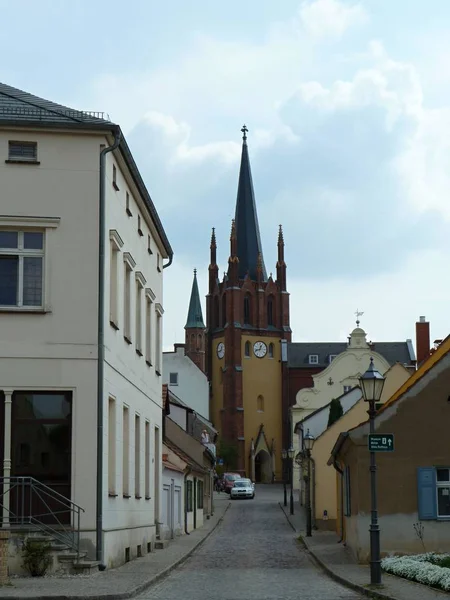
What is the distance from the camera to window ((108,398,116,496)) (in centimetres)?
2342

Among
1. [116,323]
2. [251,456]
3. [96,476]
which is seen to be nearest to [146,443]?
[116,323]

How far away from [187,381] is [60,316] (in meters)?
93.3

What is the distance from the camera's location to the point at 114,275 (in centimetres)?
2428

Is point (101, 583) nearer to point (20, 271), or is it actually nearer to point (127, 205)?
point (20, 271)

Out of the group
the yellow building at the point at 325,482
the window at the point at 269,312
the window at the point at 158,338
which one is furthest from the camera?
the window at the point at 269,312

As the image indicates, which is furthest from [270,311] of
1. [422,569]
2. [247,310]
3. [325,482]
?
[422,569]

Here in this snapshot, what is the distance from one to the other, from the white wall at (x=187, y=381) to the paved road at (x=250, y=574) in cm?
6712

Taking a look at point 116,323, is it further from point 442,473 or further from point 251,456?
point 251,456

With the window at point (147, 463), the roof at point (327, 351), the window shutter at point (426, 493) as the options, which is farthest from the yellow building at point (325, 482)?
the roof at point (327, 351)

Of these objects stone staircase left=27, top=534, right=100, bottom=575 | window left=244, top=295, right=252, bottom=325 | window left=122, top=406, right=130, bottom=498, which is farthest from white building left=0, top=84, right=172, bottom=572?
window left=244, top=295, right=252, bottom=325

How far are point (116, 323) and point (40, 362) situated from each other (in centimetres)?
279

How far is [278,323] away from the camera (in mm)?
128125

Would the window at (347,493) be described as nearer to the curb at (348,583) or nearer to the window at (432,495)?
the curb at (348,583)

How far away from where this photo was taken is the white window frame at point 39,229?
21.9m
